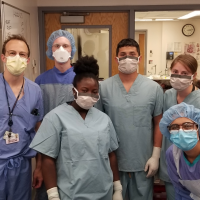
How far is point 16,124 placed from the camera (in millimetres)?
1407

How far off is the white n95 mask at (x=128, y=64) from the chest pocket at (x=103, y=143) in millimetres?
525

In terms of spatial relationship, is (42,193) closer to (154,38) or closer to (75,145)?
(75,145)

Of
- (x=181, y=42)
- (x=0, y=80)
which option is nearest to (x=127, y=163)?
(x=0, y=80)

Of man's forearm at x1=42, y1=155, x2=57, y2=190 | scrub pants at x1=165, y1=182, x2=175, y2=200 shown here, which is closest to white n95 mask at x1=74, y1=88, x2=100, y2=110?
man's forearm at x1=42, y1=155, x2=57, y2=190

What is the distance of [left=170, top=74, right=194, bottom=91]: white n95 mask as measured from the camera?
153 cm

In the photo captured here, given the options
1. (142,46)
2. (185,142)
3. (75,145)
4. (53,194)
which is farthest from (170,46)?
(53,194)

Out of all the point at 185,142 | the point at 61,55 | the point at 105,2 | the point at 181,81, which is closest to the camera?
the point at 185,142

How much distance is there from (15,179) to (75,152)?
450 millimetres

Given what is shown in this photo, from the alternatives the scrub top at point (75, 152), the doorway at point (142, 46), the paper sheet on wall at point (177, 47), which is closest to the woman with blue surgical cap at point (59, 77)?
the scrub top at point (75, 152)

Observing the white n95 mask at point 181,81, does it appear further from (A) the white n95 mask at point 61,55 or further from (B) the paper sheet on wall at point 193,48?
(B) the paper sheet on wall at point 193,48

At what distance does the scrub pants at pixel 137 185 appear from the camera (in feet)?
5.33

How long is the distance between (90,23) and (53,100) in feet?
4.99

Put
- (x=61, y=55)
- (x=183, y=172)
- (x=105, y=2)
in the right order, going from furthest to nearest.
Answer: (x=105, y=2) < (x=61, y=55) < (x=183, y=172)

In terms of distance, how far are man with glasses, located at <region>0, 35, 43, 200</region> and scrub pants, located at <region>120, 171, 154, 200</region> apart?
59cm
